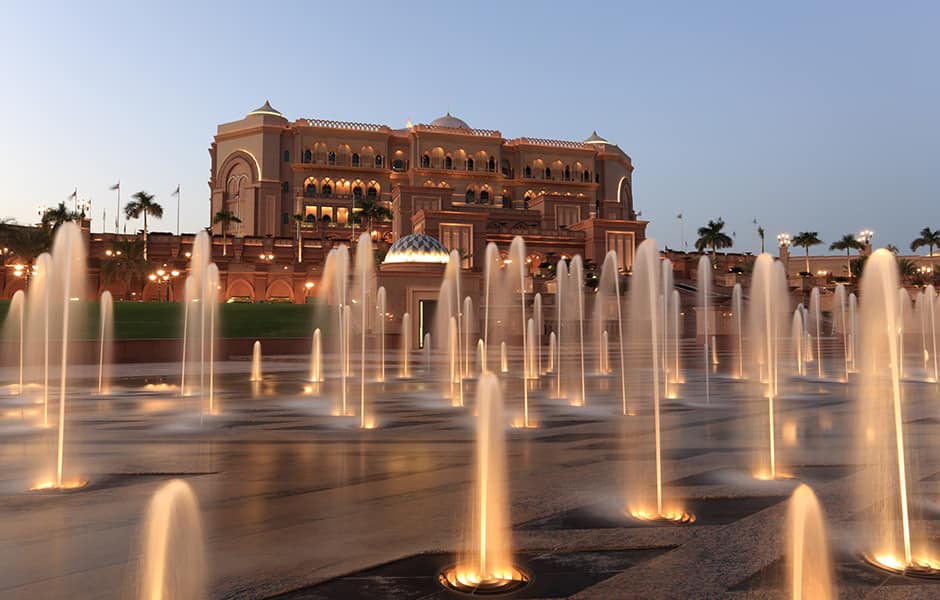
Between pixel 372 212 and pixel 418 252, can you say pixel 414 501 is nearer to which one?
pixel 418 252

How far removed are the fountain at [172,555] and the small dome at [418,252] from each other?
113 feet

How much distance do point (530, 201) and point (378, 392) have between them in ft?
225

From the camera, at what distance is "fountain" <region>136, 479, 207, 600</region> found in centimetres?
369

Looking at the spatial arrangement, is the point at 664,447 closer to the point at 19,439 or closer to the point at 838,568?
the point at 838,568

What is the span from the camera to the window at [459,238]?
6066 cm

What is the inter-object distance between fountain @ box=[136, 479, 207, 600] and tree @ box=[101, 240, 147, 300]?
55039 millimetres

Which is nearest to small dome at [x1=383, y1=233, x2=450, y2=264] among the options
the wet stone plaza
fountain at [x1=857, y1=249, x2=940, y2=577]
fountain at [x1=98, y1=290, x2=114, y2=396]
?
fountain at [x1=98, y1=290, x2=114, y2=396]

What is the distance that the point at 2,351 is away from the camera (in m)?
23.3

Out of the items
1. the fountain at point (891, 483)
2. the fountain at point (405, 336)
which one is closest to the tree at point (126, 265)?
the fountain at point (405, 336)

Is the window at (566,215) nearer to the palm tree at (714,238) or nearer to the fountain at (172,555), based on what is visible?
the palm tree at (714,238)

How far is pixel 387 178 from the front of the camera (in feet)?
273

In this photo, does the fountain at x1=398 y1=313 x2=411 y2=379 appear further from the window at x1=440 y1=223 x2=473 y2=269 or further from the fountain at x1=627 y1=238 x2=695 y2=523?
the window at x1=440 y1=223 x2=473 y2=269

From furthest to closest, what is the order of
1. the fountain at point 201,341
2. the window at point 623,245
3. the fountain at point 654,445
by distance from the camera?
1. the window at point 623,245
2. the fountain at point 201,341
3. the fountain at point 654,445

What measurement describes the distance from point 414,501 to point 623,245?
65.1 metres
